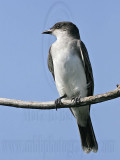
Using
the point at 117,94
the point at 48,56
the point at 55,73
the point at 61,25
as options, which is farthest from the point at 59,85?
the point at 117,94

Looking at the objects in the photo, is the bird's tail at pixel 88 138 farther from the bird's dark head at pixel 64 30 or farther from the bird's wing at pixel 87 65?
the bird's dark head at pixel 64 30

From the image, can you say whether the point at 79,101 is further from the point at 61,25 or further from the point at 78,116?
the point at 61,25

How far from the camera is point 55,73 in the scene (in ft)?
28.3

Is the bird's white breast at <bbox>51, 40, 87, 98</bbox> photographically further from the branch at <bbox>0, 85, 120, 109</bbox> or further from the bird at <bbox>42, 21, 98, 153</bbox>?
the branch at <bbox>0, 85, 120, 109</bbox>

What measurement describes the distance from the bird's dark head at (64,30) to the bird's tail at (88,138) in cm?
221

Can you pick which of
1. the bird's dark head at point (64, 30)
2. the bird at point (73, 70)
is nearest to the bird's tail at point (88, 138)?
the bird at point (73, 70)

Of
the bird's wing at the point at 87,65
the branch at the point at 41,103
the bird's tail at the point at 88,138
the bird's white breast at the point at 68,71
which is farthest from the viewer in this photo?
the bird's tail at the point at 88,138

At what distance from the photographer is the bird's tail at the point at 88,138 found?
359 inches

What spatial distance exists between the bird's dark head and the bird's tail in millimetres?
2210

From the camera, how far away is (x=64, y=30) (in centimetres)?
925

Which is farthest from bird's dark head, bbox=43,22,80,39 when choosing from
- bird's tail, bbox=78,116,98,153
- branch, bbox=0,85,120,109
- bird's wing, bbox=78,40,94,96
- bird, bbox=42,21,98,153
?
branch, bbox=0,85,120,109

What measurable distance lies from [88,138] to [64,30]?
2787 millimetres

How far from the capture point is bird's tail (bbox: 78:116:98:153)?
29.9 ft

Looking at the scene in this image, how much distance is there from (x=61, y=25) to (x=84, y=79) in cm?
170
